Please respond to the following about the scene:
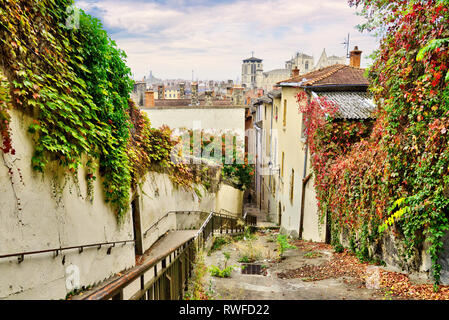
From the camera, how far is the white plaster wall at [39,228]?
3.91m

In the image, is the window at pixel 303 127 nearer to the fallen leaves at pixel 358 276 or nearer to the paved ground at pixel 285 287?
the fallen leaves at pixel 358 276

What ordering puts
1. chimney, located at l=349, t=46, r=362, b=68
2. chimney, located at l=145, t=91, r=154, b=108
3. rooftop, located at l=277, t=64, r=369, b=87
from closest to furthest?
rooftop, located at l=277, t=64, r=369, b=87 → chimney, located at l=349, t=46, r=362, b=68 → chimney, located at l=145, t=91, r=154, b=108

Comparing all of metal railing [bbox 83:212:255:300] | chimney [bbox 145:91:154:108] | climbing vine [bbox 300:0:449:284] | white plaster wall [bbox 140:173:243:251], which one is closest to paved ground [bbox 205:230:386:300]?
metal railing [bbox 83:212:255:300]

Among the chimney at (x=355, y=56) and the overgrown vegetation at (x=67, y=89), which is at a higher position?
the chimney at (x=355, y=56)

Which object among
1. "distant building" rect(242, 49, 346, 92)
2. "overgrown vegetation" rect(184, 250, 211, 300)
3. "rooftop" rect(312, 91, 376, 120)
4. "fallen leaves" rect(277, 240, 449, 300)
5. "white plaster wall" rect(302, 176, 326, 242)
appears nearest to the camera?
"overgrown vegetation" rect(184, 250, 211, 300)

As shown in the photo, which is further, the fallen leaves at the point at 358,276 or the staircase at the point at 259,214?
the staircase at the point at 259,214

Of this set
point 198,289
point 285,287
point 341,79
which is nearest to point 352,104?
point 341,79

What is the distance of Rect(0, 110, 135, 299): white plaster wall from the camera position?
3912 mm

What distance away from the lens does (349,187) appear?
8477mm

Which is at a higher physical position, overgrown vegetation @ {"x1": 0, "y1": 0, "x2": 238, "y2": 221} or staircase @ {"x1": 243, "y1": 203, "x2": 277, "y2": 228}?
overgrown vegetation @ {"x1": 0, "y1": 0, "x2": 238, "y2": 221}

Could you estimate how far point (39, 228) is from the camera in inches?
178

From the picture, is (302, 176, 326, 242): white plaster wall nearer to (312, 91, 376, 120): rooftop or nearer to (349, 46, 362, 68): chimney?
(312, 91, 376, 120): rooftop

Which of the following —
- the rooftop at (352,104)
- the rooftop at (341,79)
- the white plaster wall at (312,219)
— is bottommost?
the white plaster wall at (312,219)

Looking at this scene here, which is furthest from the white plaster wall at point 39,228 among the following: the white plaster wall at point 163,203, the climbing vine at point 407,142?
the climbing vine at point 407,142
